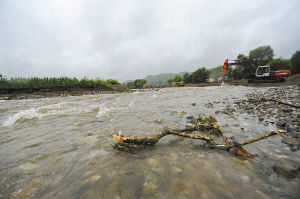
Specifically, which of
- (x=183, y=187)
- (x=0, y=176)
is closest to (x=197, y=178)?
(x=183, y=187)

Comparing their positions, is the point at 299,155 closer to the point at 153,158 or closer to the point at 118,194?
the point at 153,158

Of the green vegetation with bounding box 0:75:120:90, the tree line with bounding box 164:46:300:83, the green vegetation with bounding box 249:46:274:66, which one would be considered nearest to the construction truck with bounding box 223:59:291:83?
the tree line with bounding box 164:46:300:83

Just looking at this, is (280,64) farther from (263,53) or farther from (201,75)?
(201,75)

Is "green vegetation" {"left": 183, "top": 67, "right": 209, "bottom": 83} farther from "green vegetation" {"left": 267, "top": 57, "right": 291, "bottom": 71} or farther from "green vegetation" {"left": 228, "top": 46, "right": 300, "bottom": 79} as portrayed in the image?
"green vegetation" {"left": 267, "top": 57, "right": 291, "bottom": 71}

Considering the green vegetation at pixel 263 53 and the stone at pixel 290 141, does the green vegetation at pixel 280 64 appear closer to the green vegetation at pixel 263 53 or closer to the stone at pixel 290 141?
the green vegetation at pixel 263 53

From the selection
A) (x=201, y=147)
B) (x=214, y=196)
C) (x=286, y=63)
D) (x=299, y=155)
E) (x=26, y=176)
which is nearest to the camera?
(x=214, y=196)

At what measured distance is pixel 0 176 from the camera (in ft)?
5.27

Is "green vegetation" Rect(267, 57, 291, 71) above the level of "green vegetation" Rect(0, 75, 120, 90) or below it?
above

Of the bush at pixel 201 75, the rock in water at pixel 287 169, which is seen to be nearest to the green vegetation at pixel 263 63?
the bush at pixel 201 75

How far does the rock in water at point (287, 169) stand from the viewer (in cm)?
142

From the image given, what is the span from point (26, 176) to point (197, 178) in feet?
7.53

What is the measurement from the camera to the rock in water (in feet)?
4.65

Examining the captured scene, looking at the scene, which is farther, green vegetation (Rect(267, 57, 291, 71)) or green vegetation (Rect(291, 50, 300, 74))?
green vegetation (Rect(267, 57, 291, 71))

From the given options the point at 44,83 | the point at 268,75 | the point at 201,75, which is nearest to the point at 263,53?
the point at 201,75
